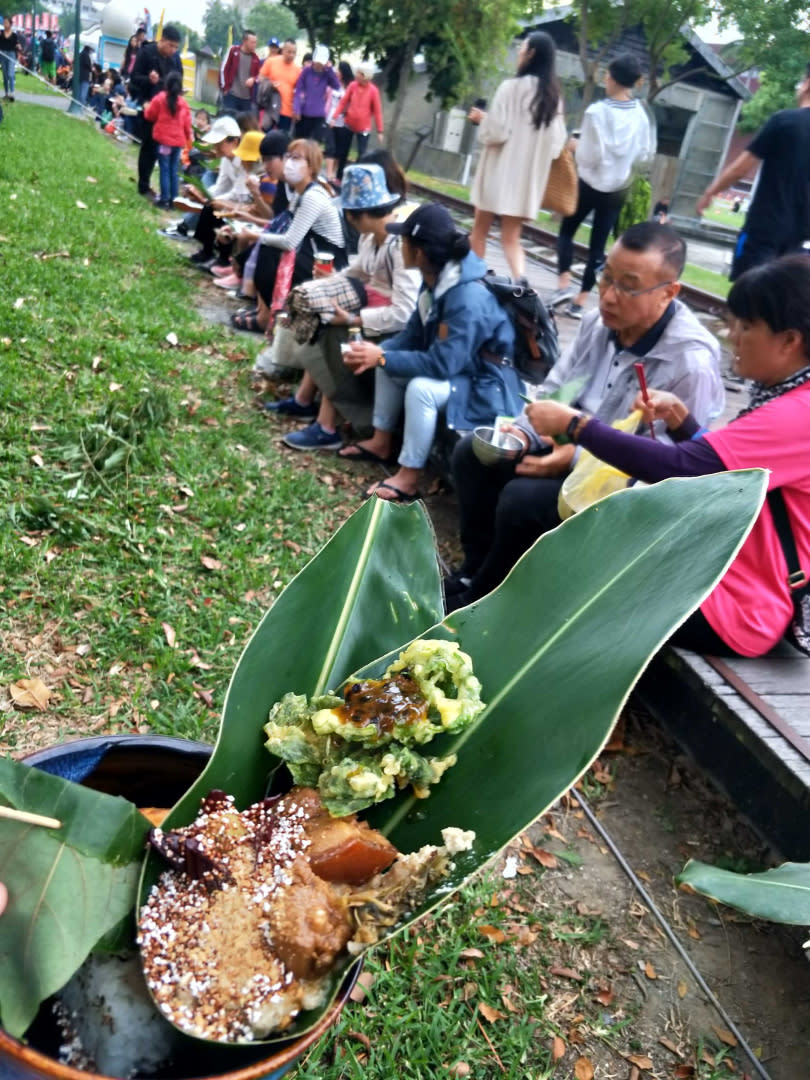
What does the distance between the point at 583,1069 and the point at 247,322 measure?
563cm

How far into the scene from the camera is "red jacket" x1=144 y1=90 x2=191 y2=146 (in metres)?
9.89

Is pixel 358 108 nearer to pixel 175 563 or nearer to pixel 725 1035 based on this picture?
pixel 175 563

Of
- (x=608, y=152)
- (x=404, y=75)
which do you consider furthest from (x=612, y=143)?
(x=404, y=75)

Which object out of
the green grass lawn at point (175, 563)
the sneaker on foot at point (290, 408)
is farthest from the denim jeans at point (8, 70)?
the sneaker on foot at point (290, 408)

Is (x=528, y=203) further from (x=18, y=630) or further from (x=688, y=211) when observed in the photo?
(x=688, y=211)

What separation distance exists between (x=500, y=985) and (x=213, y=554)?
196 centimetres

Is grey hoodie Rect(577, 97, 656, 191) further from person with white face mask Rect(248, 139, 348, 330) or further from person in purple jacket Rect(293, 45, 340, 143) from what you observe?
person in purple jacket Rect(293, 45, 340, 143)

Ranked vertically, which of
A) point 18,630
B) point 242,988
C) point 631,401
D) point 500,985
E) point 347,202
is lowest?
point 500,985

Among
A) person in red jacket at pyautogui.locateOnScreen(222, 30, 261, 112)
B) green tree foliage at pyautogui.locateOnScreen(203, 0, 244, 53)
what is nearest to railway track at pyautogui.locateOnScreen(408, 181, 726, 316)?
person in red jacket at pyautogui.locateOnScreen(222, 30, 261, 112)

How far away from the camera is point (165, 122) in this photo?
9.89 metres

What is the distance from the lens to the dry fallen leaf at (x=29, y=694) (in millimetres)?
2430

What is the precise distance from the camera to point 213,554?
3357 millimetres

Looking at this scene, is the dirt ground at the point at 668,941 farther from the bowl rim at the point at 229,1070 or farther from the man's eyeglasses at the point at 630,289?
the man's eyeglasses at the point at 630,289

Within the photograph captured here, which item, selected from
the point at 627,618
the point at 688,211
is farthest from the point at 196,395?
the point at 688,211
